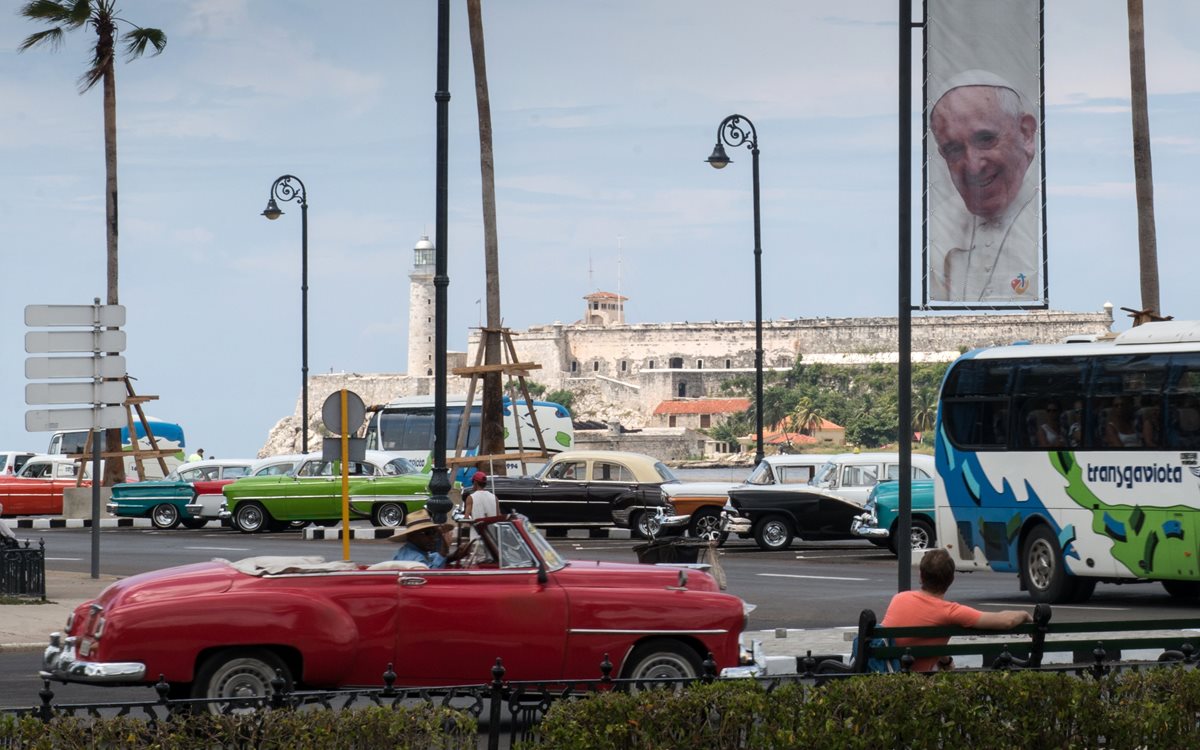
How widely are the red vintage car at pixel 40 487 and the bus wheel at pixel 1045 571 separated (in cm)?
2623

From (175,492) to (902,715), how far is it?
31662 millimetres

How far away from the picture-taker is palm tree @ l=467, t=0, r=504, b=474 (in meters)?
36.9

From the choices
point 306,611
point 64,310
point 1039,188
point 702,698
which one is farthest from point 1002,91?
point 64,310

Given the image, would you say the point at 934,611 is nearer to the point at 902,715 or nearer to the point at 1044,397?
the point at 902,715

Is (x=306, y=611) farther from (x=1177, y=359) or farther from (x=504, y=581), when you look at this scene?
(x=1177, y=359)

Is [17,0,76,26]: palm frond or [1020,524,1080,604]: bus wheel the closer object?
[1020,524,1080,604]: bus wheel

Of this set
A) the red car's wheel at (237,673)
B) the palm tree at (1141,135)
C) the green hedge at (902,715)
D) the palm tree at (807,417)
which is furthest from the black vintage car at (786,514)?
the palm tree at (807,417)

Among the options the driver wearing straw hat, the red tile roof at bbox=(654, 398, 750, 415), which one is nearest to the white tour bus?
the driver wearing straw hat

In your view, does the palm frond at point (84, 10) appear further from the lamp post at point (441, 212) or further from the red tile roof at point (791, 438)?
the red tile roof at point (791, 438)

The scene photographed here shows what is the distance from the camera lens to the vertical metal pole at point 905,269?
14445mm

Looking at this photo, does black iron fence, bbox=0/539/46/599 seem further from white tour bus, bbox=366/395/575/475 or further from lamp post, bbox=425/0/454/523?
white tour bus, bbox=366/395/575/475

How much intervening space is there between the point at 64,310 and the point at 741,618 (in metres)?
12.5

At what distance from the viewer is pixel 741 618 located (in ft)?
37.0

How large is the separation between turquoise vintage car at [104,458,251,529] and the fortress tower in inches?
4417
